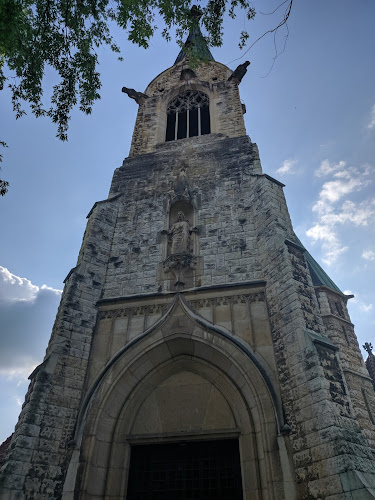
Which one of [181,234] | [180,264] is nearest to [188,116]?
[181,234]

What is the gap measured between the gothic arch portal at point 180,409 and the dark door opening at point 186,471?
0.23 meters

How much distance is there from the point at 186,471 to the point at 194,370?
194 centimetres

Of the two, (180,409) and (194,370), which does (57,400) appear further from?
(194,370)

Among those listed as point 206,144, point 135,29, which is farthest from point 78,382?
point 206,144

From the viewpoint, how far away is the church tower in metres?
6.29

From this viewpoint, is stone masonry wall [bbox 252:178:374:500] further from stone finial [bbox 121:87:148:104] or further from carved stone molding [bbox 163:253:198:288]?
stone finial [bbox 121:87:148:104]

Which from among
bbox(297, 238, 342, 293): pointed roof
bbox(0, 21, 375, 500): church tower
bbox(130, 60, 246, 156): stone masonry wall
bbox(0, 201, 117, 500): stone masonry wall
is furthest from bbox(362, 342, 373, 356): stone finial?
bbox(0, 201, 117, 500): stone masonry wall

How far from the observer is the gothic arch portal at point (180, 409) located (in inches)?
263

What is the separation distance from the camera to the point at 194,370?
8.26 metres

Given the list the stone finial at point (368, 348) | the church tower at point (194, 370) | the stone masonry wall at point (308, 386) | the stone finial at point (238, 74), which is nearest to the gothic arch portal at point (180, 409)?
Answer: the church tower at point (194, 370)

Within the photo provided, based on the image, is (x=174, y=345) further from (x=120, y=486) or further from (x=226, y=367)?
(x=120, y=486)

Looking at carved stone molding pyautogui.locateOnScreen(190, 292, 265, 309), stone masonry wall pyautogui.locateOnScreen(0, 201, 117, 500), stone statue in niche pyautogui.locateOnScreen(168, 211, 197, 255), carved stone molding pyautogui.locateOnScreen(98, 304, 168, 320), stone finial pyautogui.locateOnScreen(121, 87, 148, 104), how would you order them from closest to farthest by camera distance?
stone masonry wall pyautogui.locateOnScreen(0, 201, 117, 500), carved stone molding pyautogui.locateOnScreen(190, 292, 265, 309), carved stone molding pyautogui.locateOnScreen(98, 304, 168, 320), stone statue in niche pyautogui.locateOnScreen(168, 211, 197, 255), stone finial pyautogui.locateOnScreen(121, 87, 148, 104)

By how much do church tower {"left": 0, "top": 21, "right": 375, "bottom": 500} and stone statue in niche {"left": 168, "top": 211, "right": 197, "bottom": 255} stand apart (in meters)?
0.04

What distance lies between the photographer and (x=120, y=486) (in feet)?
23.3
